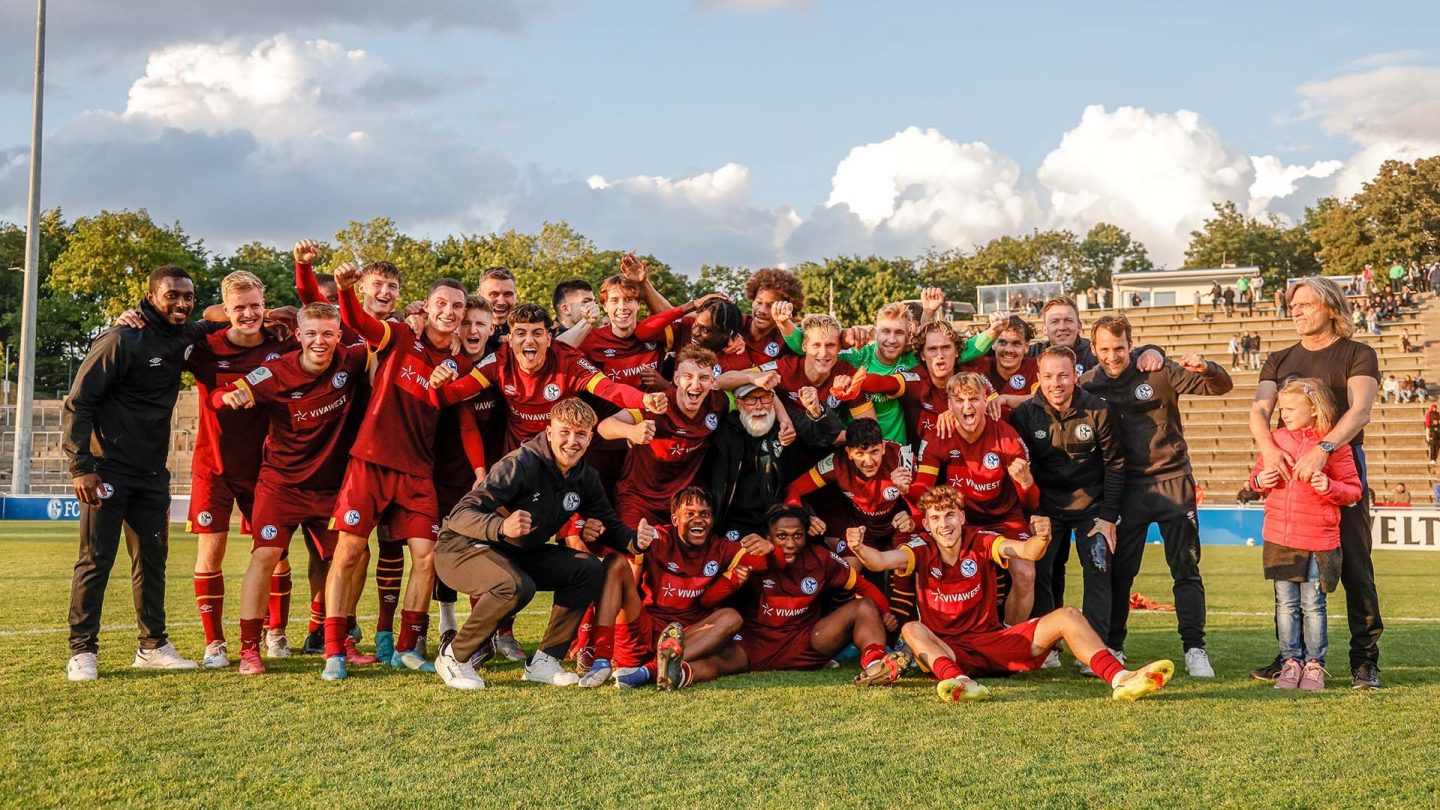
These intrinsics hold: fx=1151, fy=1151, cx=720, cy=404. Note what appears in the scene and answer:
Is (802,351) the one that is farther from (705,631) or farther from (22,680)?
(22,680)

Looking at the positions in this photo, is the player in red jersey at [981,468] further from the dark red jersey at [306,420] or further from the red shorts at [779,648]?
the dark red jersey at [306,420]

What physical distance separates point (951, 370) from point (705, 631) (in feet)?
7.89

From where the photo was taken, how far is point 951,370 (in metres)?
7.48

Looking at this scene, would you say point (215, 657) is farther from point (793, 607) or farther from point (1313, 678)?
point (1313, 678)

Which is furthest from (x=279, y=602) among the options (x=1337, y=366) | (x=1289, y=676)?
(x=1337, y=366)

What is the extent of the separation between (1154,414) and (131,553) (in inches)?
245

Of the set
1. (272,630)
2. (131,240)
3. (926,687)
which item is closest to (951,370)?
(926,687)

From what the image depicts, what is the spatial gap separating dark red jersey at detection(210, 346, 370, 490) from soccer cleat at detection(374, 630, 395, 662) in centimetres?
95

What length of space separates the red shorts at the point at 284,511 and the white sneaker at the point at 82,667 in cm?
104

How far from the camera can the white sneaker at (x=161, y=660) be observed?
262 inches

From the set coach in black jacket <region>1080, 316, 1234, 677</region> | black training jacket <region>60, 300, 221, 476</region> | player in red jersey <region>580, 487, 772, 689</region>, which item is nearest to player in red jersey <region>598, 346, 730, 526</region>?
player in red jersey <region>580, 487, 772, 689</region>

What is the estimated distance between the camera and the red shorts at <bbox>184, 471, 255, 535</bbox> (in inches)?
280

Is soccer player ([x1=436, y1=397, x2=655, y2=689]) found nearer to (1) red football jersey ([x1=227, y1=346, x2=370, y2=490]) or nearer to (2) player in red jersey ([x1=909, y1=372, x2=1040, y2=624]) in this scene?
(1) red football jersey ([x1=227, y1=346, x2=370, y2=490])

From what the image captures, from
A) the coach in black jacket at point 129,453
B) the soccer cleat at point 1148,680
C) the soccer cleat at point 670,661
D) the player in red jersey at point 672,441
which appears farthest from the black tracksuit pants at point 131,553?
the soccer cleat at point 1148,680
